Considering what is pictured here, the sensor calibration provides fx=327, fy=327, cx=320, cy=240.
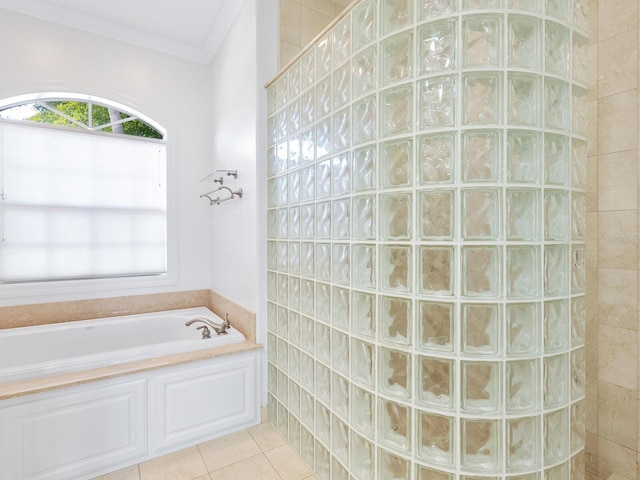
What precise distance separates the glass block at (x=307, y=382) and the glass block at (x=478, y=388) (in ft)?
2.62

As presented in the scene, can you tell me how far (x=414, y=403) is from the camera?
1.17 meters

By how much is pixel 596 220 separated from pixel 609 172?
0.80 ft

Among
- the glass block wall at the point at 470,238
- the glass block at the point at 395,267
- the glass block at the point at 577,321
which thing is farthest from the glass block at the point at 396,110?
the glass block at the point at 577,321

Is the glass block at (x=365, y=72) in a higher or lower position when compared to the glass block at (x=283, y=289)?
higher

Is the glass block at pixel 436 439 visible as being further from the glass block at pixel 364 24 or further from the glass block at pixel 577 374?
the glass block at pixel 364 24

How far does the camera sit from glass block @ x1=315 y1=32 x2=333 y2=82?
158 cm

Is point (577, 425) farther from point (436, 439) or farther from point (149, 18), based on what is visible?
point (149, 18)

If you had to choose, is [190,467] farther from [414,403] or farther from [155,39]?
[155,39]

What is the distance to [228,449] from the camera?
1916mm

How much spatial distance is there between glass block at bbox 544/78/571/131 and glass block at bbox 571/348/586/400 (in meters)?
0.81

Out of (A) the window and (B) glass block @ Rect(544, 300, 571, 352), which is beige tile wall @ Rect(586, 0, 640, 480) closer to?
(B) glass block @ Rect(544, 300, 571, 352)

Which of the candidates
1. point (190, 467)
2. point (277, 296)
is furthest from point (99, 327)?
point (277, 296)

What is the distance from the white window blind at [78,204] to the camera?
7.93 ft

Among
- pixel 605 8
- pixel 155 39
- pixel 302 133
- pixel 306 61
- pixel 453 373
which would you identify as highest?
pixel 155 39
